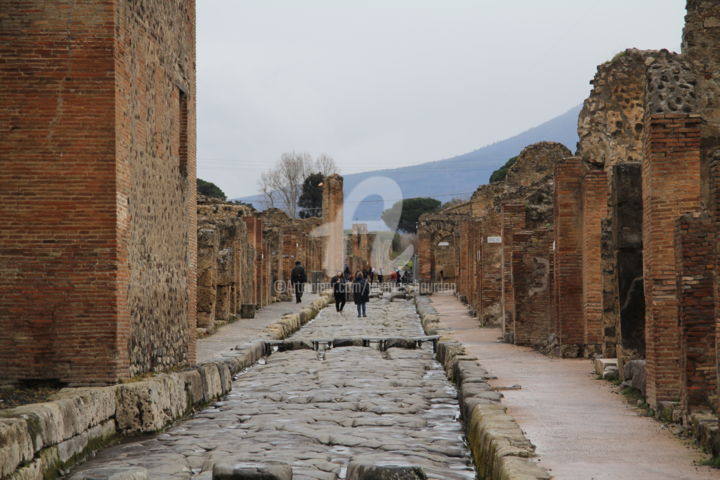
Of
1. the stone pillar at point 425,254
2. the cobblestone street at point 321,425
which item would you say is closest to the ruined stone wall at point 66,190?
the cobblestone street at point 321,425

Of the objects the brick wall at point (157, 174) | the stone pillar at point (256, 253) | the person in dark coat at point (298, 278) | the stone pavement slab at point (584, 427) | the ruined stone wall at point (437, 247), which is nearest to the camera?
the stone pavement slab at point (584, 427)

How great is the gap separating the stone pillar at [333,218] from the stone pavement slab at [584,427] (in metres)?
53.5

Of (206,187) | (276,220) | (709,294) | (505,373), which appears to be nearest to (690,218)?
(709,294)

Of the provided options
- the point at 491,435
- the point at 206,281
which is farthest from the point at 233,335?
the point at 491,435

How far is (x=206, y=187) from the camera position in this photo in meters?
78.0

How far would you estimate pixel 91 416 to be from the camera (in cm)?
886

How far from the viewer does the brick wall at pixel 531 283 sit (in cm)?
1803

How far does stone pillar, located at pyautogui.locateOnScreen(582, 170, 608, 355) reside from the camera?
49.8ft

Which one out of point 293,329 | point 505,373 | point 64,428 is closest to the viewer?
point 64,428

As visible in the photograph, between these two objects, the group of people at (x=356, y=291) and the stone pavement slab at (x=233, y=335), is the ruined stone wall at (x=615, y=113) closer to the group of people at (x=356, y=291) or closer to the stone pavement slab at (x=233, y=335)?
the stone pavement slab at (x=233, y=335)

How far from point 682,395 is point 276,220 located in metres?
52.8

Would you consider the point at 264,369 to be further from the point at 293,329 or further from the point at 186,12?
the point at 293,329

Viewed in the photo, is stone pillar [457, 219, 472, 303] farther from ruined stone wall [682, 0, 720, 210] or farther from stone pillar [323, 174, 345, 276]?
stone pillar [323, 174, 345, 276]

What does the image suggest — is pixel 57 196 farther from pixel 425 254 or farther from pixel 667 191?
pixel 425 254
